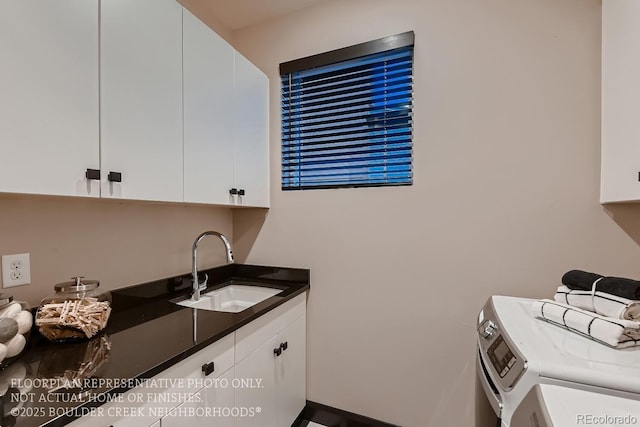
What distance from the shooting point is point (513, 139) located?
1.38 meters

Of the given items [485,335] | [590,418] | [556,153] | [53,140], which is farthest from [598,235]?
[53,140]

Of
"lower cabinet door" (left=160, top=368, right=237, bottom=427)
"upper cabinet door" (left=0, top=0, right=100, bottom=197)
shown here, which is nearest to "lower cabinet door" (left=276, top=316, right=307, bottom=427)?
"lower cabinet door" (left=160, top=368, right=237, bottom=427)

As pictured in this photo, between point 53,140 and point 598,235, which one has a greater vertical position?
point 53,140

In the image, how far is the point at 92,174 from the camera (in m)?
0.91

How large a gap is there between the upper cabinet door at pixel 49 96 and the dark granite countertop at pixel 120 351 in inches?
19.6

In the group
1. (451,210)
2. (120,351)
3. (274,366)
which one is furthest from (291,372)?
(451,210)

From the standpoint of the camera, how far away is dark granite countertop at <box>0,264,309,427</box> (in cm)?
63

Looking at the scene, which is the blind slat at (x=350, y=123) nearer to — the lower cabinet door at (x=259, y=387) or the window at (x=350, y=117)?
the window at (x=350, y=117)

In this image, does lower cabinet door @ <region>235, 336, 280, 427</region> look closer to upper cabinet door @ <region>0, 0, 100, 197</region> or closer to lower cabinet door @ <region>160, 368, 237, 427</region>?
lower cabinet door @ <region>160, 368, 237, 427</region>

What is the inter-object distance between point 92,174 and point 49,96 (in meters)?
0.24

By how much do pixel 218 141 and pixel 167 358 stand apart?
3.33 ft

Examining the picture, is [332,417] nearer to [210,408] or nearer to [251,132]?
[210,408]

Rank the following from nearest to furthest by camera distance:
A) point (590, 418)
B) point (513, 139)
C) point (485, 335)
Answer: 1. point (590, 418)
2. point (485, 335)
3. point (513, 139)

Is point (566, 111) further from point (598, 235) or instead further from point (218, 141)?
point (218, 141)
